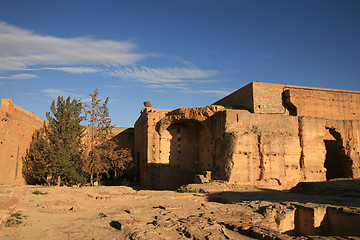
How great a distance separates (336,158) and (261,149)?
252 inches

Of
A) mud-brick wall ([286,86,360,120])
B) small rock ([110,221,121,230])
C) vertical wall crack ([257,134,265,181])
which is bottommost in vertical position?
small rock ([110,221,121,230])

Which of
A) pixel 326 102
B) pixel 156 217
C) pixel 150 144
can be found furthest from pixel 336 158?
pixel 156 217

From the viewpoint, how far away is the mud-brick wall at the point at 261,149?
1406 centimetres

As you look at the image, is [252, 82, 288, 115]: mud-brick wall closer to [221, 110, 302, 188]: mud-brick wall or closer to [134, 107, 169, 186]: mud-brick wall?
[221, 110, 302, 188]: mud-brick wall

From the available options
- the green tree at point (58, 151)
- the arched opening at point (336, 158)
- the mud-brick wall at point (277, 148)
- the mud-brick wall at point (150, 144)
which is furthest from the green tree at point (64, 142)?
the arched opening at point (336, 158)

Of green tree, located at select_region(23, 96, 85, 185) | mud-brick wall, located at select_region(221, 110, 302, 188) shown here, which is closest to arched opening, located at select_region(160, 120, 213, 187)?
mud-brick wall, located at select_region(221, 110, 302, 188)

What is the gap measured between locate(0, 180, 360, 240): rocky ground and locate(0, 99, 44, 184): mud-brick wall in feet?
10.8

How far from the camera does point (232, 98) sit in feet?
62.8

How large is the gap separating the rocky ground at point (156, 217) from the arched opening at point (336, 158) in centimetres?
597

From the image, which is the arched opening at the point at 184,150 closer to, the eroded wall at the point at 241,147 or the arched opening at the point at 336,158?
the eroded wall at the point at 241,147

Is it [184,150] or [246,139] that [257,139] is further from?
[184,150]

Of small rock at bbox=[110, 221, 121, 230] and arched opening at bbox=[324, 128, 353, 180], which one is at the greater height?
arched opening at bbox=[324, 128, 353, 180]

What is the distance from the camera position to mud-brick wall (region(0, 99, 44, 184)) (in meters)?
12.6

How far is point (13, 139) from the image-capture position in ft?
44.0
